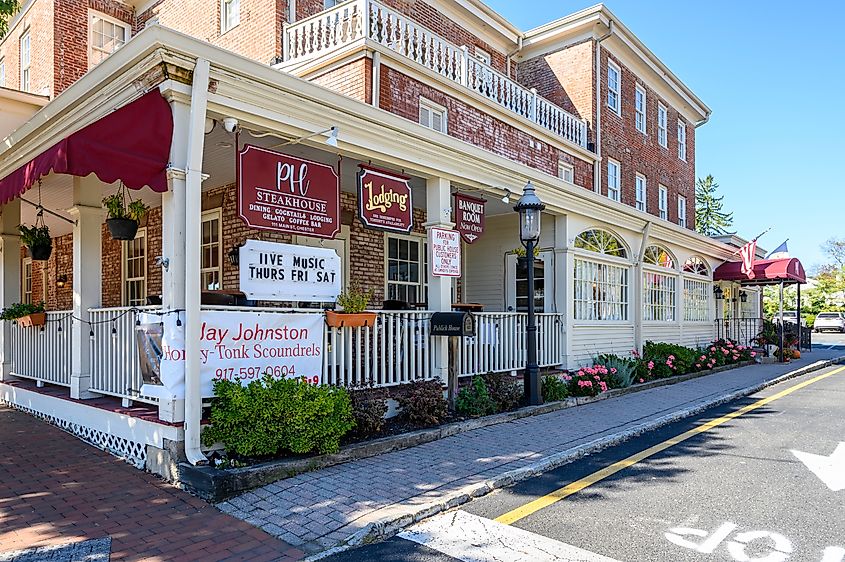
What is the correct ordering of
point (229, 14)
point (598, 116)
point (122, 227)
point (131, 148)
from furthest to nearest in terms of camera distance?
point (598, 116) < point (229, 14) < point (122, 227) < point (131, 148)

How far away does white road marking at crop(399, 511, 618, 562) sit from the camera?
4184 millimetres

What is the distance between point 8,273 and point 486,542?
9827 mm

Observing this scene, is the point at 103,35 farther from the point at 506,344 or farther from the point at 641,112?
the point at 641,112

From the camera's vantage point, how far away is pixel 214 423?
5715 mm

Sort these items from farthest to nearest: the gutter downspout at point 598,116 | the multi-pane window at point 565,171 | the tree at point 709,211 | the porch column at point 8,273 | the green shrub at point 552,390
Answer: the tree at point 709,211 < the gutter downspout at point 598,116 < the multi-pane window at point 565,171 < the porch column at point 8,273 < the green shrub at point 552,390

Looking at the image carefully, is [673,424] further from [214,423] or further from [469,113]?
[469,113]

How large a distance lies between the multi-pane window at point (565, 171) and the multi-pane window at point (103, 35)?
12.1m

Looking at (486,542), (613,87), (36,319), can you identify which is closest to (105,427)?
(36,319)

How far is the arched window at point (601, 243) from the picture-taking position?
12.4 metres

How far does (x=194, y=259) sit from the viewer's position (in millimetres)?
5762

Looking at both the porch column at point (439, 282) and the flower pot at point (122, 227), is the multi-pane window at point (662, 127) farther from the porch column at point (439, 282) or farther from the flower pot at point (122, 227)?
the flower pot at point (122, 227)

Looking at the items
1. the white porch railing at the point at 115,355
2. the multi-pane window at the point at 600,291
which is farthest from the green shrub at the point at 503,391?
the white porch railing at the point at 115,355

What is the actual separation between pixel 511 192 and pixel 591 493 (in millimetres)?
5971

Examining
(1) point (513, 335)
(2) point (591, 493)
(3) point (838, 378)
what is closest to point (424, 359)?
(1) point (513, 335)
